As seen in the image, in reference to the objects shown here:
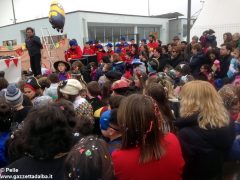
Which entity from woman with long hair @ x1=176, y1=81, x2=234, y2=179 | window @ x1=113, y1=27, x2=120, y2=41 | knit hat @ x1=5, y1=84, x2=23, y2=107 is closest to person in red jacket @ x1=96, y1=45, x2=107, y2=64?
knit hat @ x1=5, y1=84, x2=23, y2=107

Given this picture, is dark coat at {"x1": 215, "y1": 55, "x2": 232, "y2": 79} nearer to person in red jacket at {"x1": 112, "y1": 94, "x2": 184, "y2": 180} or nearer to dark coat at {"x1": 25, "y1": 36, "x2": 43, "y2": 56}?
person in red jacket at {"x1": 112, "y1": 94, "x2": 184, "y2": 180}

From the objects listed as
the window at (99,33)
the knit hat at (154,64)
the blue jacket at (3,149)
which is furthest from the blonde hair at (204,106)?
the window at (99,33)

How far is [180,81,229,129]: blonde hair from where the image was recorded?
2.40 meters

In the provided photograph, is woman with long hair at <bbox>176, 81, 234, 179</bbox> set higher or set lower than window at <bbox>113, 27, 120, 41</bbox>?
lower

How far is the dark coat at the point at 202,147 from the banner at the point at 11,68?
662cm

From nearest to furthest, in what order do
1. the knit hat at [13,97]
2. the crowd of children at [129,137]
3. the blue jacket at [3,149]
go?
the crowd of children at [129,137], the blue jacket at [3,149], the knit hat at [13,97]

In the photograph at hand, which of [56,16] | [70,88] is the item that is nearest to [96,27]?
[56,16]

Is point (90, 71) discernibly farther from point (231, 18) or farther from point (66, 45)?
point (231, 18)

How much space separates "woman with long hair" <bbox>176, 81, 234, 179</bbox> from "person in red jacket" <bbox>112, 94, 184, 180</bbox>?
42cm

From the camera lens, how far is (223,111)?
249 centimetres

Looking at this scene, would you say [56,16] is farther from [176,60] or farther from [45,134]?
[45,134]

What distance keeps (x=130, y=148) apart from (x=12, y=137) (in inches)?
40.6

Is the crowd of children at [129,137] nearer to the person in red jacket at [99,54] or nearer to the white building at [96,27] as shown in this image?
the person in red jacket at [99,54]

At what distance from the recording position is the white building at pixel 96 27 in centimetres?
2198
